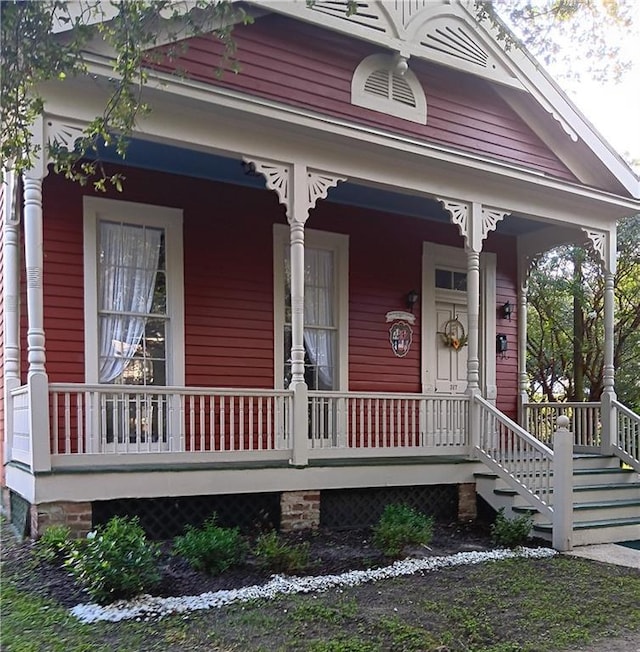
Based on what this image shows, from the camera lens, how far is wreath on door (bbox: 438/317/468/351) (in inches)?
362

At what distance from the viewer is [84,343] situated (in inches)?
262

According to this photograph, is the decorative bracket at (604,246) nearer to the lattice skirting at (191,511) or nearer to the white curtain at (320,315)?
the white curtain at (320,315)

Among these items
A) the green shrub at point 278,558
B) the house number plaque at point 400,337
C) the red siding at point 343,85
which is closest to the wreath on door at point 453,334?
the house number plaque at point 400,337

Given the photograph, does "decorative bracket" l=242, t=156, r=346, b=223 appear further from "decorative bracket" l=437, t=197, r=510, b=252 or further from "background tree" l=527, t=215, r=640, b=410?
"background tree" l=527, t=215, r=640, b=410

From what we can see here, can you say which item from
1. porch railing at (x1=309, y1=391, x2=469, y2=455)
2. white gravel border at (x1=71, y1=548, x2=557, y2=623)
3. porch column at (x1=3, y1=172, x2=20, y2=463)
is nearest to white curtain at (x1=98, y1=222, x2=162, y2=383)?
porch column at (x1=3, y1=172, x2=20, y2=463)

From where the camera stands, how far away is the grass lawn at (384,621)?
3.62 metres

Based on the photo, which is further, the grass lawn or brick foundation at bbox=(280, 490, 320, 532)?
brick foundation at bbox=(280, 490, 320, 532)

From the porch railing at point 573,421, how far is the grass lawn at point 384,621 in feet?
13.0

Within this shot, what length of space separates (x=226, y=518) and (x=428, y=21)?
20.1ft

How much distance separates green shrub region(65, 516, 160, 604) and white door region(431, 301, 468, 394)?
5.54m

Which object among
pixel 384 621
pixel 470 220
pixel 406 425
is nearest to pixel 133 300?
pixel 406 425

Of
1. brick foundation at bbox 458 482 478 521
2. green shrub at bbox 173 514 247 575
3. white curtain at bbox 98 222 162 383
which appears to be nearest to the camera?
green shrub at bbox 173 514 247 575

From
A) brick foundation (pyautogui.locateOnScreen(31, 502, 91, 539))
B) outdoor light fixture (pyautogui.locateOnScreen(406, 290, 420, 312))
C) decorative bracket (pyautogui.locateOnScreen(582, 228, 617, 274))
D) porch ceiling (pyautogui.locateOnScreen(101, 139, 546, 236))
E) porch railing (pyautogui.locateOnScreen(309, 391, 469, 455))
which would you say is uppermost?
porch ceiling (pyautogui.locateOnScreen(101, 139, 546, 236))

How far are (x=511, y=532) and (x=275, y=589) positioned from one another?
2555 mm
